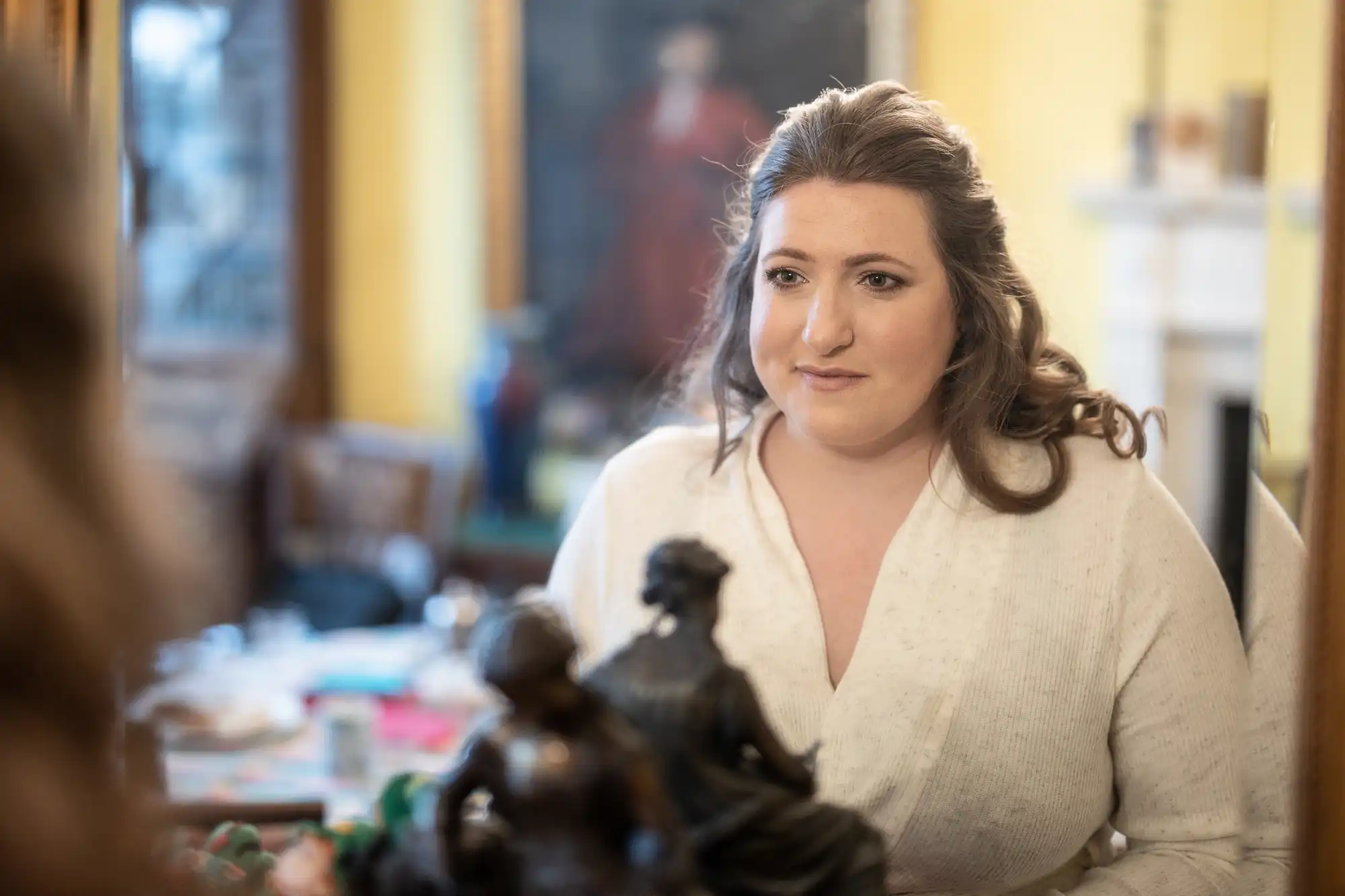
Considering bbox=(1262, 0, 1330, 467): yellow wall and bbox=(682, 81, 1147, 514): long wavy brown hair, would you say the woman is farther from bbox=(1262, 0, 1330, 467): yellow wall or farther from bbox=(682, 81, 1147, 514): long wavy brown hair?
bbox=(1262, 0, 1330, 467): yellow wall

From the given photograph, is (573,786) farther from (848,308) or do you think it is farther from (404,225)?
(404,225)

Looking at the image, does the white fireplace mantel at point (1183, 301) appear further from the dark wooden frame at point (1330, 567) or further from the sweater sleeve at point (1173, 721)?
the dark wooden frame at point (1330, 567)

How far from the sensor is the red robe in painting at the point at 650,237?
5.25 metres

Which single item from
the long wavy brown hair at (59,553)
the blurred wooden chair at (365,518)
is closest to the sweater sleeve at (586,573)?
the long wavy brown hair at (59,553)

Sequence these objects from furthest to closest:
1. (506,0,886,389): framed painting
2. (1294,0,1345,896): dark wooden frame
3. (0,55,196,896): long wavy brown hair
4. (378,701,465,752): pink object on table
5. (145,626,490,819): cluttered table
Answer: (506,0,886,389): framed painting, (378,701,465,752): pink object on table, (145,626,490,819): cluttered table, (1294,0,1345,896): dark wooden frame, (0,55,196,896): long wavy brown hair

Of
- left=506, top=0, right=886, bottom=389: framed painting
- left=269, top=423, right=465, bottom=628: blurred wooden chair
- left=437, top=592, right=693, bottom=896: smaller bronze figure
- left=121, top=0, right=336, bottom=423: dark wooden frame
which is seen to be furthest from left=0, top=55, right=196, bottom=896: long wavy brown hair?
left=121, top=0, right=336, bottom=423: dark wooden frame

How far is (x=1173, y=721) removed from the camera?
129 cm

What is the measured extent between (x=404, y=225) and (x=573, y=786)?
190 inches

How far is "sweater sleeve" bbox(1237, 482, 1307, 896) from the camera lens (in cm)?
116

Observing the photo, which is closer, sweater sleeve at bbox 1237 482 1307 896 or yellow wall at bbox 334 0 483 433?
sweater sleeve at bbox 1237 482 1307 896

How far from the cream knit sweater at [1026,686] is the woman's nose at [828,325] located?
190 mm

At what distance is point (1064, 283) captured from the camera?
470 centimetres

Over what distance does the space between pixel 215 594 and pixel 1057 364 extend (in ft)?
3.04

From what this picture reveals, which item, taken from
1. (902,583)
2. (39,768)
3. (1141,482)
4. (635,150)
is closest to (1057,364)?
(1141,482)
